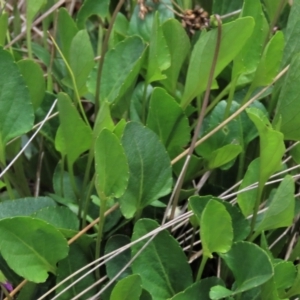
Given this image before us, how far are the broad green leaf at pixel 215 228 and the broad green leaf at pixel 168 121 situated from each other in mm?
141

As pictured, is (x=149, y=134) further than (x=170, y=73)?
No

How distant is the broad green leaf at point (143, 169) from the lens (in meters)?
0.43

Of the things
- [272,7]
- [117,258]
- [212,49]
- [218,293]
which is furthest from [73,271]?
[272,7]

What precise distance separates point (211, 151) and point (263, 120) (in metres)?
0.13

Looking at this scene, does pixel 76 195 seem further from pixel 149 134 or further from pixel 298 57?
pixel 298 57

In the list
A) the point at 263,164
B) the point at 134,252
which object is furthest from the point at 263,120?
the point at 134,252

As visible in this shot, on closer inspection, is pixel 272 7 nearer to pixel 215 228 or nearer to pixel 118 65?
pixel 118 65

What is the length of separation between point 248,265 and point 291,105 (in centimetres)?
16

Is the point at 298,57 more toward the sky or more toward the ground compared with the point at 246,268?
more toward the sky

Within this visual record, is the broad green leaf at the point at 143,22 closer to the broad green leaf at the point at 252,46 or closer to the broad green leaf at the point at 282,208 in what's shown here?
the broad green leaf at the point at 252,46

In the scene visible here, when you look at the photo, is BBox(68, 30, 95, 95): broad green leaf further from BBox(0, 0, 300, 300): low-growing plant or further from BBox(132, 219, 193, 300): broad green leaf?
BBox(132, 219, 193, 300): broad green leaf

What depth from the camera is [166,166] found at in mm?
453

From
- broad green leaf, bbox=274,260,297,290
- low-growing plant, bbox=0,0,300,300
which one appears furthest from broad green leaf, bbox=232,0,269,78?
broad green leaf, bbox=274,260,297,290

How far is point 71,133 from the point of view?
47 cm
